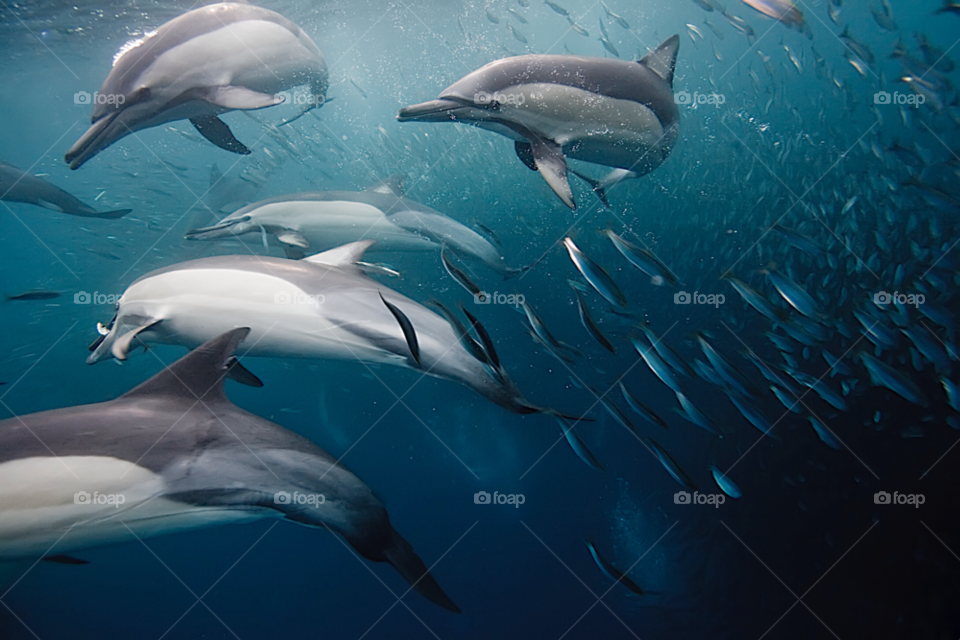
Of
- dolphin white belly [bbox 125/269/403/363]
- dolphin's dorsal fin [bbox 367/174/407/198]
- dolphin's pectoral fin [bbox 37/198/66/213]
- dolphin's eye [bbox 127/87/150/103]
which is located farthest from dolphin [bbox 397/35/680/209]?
dolphin's pectoral fin [bbox 37/198/66/213]

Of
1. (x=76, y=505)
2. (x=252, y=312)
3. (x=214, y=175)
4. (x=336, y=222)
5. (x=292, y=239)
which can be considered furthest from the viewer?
(x=214, y=175)

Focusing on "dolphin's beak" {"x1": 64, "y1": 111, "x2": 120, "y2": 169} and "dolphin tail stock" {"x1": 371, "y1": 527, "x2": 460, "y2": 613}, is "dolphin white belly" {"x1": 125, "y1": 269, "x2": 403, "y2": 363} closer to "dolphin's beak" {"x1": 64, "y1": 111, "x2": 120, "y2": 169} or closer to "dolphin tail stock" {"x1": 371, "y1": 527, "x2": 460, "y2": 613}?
"dolphin's beak" {"x1": 64, "y1": 111, "x2": 120, "y2": 169}

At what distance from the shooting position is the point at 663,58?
3.41 meters

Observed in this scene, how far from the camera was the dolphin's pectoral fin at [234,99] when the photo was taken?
9.30ft

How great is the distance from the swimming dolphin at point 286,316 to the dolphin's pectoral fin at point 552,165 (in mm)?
1029

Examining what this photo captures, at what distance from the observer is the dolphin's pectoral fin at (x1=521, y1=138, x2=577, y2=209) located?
2.61 meters

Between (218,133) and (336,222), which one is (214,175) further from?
(218,133)

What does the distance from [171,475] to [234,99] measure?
232 centimetres

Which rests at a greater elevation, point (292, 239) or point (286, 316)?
point (286, 316)

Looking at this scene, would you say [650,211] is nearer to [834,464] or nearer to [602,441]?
[602,441]

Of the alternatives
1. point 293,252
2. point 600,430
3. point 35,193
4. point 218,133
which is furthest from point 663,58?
point 600,430

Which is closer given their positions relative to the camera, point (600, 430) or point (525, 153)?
point (525, 153)

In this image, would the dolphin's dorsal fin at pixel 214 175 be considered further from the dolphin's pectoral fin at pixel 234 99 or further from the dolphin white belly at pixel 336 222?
the dolphin's pectoral fin at pixel 234 99

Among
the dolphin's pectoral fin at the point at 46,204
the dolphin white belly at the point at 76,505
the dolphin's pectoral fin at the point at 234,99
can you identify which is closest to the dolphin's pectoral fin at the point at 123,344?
the dolphin white belly at the point at 76,505
